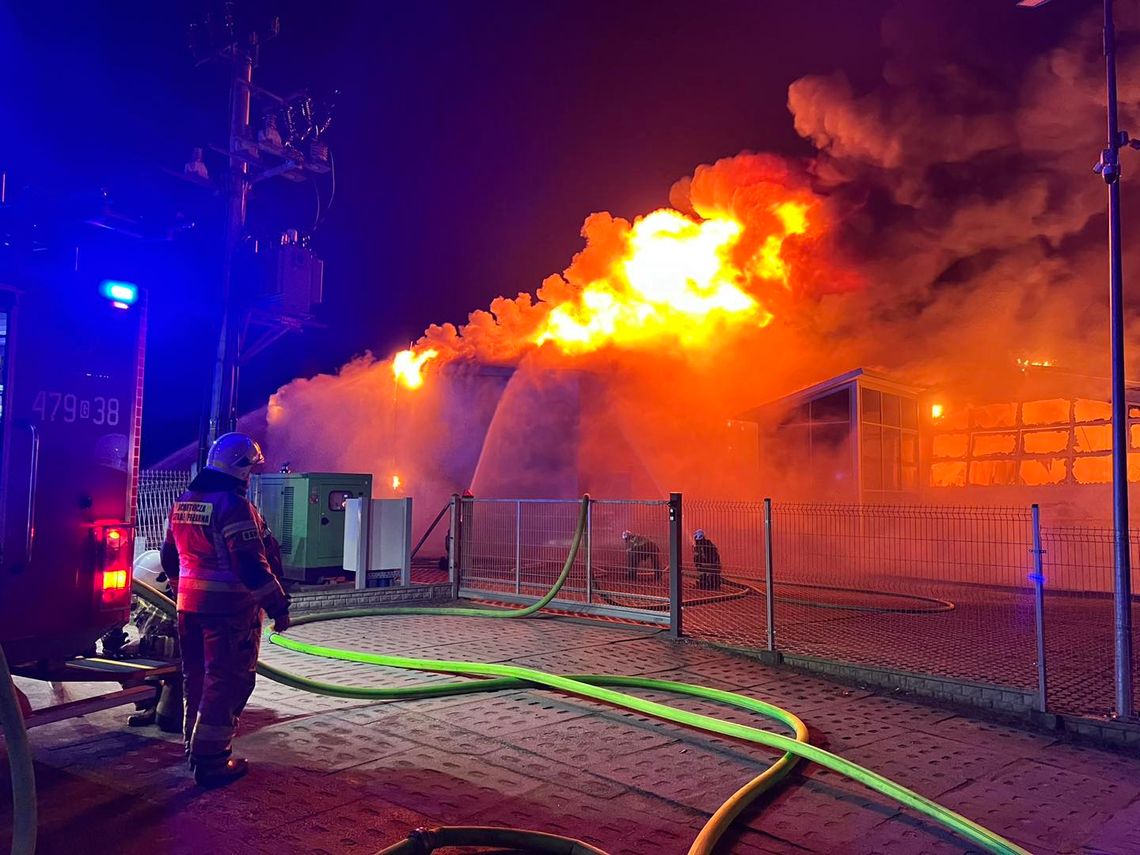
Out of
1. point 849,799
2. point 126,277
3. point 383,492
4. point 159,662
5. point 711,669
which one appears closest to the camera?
point 849,799

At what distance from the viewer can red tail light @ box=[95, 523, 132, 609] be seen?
4328mm

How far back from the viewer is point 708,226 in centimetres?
1909

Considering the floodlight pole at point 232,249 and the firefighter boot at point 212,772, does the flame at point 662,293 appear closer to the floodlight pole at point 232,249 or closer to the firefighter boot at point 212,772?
the floodlight pole at point 232,249

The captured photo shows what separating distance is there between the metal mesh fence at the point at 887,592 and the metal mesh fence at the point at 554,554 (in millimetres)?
953

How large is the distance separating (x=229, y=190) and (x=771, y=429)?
16.6m

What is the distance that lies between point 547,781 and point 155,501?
9.00m

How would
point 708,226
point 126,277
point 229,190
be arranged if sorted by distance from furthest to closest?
point 708,226, point 229,190, point 126,277

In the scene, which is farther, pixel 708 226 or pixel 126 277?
pixel 708 226

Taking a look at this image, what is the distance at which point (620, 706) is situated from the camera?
19.9ft

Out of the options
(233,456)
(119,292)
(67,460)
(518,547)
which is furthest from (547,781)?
(518,547)

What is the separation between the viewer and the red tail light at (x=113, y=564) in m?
4.33

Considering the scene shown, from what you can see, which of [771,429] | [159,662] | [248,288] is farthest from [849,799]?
[771,429]

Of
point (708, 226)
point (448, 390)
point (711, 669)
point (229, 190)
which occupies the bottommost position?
point (711, 669)

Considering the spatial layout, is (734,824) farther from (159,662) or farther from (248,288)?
(248,288)
